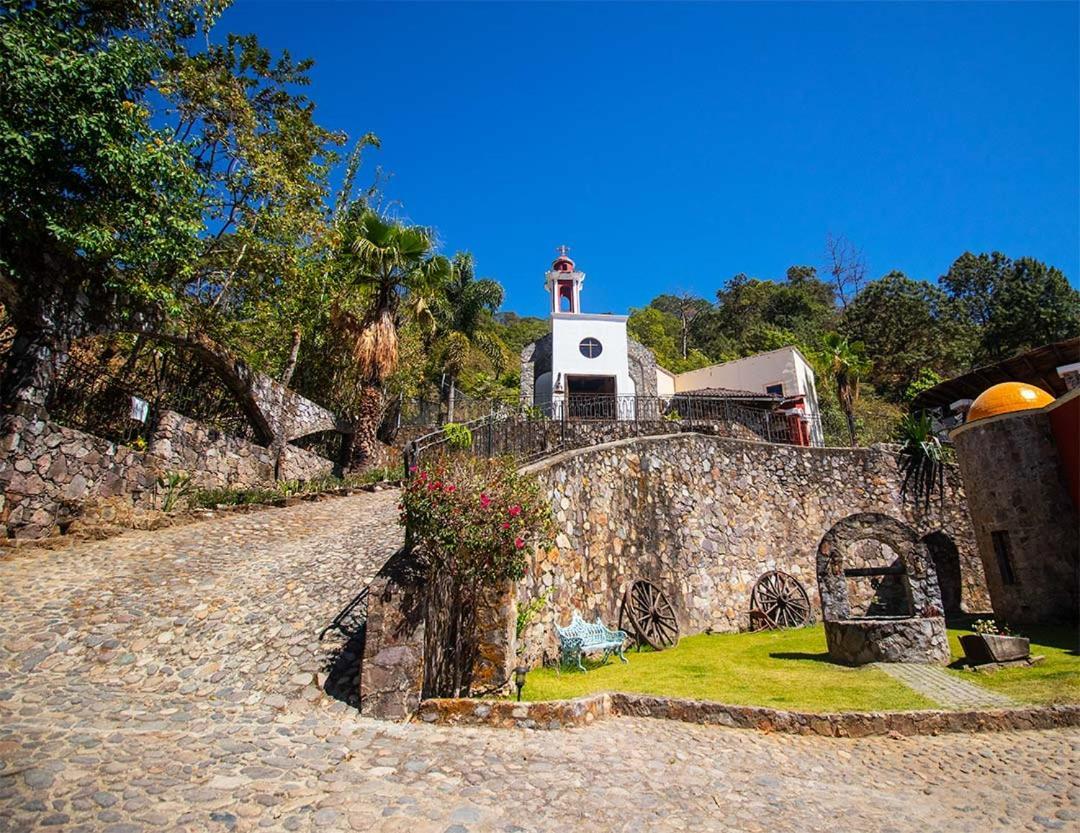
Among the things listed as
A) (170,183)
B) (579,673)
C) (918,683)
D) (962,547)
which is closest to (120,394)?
(170,183)

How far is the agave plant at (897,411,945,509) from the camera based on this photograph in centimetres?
1869

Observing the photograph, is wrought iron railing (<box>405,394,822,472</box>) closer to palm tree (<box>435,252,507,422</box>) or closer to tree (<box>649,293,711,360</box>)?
palm tree (<box>435,252,507,422</box>)

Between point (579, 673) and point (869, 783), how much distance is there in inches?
177

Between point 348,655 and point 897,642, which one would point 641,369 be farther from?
point 348,655

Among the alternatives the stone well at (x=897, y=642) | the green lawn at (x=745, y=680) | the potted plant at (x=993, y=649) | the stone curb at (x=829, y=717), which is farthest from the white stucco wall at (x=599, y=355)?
the stone curb at (x=829, y=717)

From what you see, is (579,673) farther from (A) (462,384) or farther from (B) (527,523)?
(A) (462,384)

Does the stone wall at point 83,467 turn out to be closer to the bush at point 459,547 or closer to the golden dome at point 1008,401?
the bush at point 459,547

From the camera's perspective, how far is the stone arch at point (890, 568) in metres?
11.1

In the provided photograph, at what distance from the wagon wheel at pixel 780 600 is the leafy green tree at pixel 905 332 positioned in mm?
26669

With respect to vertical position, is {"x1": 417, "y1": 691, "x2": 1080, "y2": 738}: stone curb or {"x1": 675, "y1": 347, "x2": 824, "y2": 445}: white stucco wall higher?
{"x1": 675, "y1": 347, "x2": 824, "y2": 445}: white stucco wall

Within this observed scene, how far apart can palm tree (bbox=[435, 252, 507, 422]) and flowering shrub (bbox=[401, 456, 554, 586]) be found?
2027 centimetres

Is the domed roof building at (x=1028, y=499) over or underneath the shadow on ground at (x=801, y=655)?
over

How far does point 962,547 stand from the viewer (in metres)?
18.1

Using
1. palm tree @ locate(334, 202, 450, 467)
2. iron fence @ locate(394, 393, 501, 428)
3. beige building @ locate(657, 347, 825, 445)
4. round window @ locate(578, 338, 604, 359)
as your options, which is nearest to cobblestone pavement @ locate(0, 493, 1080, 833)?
palm tree @ locate(334, 202, 450, 467)
